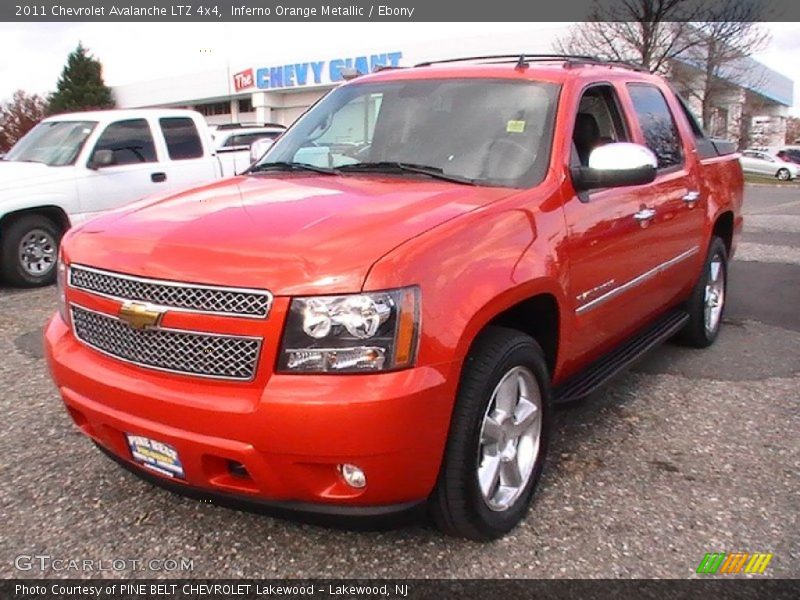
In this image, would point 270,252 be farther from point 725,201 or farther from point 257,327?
point 725,201

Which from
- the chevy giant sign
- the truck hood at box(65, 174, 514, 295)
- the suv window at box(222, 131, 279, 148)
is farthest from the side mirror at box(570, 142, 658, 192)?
the chevy giant sign

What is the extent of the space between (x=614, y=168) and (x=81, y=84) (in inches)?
2808

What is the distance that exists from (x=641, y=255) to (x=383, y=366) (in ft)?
6.87

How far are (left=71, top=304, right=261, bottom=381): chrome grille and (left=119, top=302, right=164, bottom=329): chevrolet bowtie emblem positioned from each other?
0.03 metres

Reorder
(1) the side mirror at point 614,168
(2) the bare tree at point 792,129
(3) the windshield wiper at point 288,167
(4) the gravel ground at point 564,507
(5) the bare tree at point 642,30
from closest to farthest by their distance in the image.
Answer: (4) the gravel ground at point 564,507 < (1) the side mirror at point 614,168 < (3) the windshield wiper at point 288,167 < (5) the bare tree at point 642,30 < (2) the bare tree at point 792,129

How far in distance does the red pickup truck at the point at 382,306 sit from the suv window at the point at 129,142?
214 inches

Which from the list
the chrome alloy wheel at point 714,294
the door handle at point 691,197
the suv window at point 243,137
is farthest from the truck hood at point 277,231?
the suv window at point 243,137

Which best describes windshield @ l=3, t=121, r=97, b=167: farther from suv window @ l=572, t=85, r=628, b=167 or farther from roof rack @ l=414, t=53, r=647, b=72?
suv window @ l=572, t=85, r=628, b=167

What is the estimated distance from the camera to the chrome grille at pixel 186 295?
7.79 ft

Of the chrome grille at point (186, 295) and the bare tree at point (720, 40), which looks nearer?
the chrome grille at point (186, 295)

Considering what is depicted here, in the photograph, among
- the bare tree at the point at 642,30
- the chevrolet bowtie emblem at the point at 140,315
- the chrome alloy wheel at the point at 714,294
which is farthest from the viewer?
the bare tree at the point at 642,30

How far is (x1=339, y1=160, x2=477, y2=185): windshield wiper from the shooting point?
10.8 feet

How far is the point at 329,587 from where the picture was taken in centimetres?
261

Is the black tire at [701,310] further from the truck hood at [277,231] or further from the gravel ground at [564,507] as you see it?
the truck hood at [277,231]
